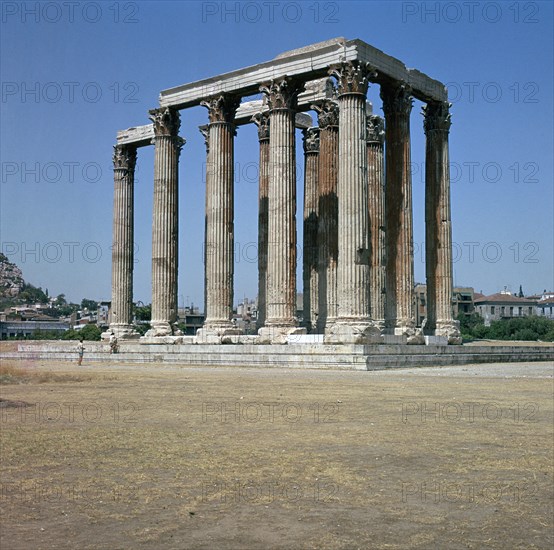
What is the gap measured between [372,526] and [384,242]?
37.0 m

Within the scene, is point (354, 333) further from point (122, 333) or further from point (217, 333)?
point (122, 333)

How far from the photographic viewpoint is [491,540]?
313 inches

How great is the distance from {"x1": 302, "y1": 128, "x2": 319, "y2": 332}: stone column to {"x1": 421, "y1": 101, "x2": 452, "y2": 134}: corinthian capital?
8132 millimetres

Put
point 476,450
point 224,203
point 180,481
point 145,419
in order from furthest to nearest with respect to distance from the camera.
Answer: point 224,203 < point 145,419 < point 476,450 < point 180,481

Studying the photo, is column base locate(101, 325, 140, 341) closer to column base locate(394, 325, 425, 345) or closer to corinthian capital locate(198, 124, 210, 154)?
corinthian capital locate(198, 124, 210, 154)

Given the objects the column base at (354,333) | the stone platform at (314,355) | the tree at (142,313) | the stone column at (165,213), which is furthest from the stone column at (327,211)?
the tree at (142,313)

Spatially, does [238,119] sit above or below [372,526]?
above

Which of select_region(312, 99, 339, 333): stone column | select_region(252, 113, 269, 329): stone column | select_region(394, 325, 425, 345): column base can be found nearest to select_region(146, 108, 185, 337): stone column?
select_region(252, 113, 269, 329): stone column

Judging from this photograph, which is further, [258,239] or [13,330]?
[13,330]

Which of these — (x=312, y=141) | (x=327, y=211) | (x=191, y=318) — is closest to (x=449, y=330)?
(x=327, y=211)

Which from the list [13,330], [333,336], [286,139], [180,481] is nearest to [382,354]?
[333,336]

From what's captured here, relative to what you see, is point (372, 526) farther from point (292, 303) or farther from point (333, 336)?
point (292, 303)

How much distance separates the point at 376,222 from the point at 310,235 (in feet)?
27.7

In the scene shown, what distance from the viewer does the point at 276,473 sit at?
34.8 feet
